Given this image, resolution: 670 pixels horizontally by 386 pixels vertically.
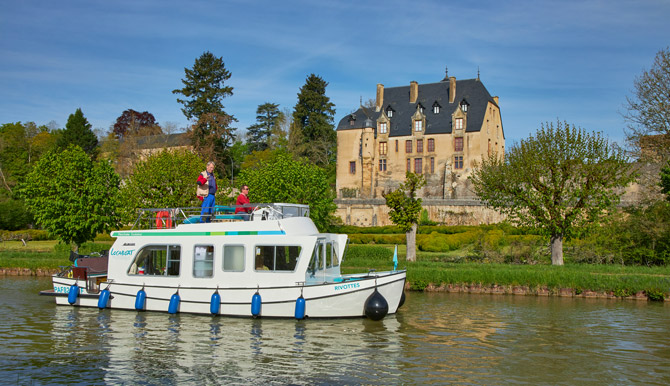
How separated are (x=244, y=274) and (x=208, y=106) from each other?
50.8 meters

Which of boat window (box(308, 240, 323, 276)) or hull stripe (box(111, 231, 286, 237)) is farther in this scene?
boat window (box(308, 240, 323, 276))

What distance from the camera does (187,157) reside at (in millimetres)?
37656

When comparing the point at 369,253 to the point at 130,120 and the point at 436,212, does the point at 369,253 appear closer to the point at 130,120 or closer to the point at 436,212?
the point at 436,212

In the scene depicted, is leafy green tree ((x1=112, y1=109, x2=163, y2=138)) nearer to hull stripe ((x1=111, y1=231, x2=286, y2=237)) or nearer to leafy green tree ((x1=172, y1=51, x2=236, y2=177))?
leafy green tree ((x1=172, y1=51, x2=236, y2=177))

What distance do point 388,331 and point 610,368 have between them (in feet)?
19.0

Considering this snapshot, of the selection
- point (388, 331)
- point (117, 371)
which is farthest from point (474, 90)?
point (117, 371)

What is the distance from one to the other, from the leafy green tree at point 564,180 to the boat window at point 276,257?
52.6ft

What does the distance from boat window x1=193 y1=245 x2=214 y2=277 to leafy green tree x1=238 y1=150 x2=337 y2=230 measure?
18.6 m

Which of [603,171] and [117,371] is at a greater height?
[603,171]

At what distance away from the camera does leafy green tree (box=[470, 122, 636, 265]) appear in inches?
1161

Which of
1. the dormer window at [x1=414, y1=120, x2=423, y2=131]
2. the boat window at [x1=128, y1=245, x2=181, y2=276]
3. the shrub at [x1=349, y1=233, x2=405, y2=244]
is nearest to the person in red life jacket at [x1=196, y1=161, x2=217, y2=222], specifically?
the boat window at [x1=128, y1=245, x2=181, y2=276]

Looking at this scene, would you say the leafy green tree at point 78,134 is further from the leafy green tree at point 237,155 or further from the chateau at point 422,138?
the chateau at point 422,138

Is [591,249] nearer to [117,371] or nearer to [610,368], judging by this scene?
[610,368]

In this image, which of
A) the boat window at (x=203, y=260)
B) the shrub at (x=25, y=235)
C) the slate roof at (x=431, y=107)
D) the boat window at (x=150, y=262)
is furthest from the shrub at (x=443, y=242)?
the shrub at (x=25, y=235)
